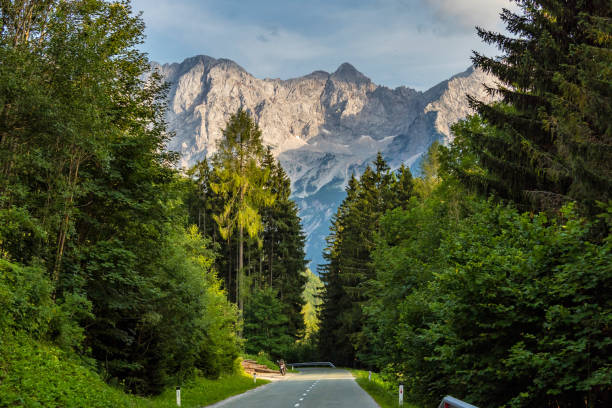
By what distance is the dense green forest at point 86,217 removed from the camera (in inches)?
437

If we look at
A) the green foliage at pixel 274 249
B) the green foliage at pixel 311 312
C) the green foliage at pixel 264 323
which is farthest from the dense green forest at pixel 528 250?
the green foliage at pixel 311 312

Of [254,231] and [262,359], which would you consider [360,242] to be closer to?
[262,359]

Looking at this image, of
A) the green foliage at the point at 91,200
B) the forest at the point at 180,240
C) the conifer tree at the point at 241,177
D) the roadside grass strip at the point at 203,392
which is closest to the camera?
the forest at the point at 180,240

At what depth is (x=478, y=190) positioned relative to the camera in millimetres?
15992

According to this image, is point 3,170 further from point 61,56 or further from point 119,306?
point 119,306

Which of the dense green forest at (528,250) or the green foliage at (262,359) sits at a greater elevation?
the dense green forest at (528,250)

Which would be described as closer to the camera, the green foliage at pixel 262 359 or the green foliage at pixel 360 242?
the green foliage at pixel 262 359

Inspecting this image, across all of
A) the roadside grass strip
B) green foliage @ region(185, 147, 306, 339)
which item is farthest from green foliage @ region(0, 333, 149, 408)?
green foliage @ region(185, 147, 306, 339)

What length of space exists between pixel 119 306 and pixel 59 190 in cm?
393

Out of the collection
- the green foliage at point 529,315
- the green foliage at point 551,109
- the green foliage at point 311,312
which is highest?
the green foliage at point 551,109

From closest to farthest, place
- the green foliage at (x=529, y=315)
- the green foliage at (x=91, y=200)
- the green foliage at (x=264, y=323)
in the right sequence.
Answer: the green foliage at (x=529, y=315), the green foliage at (x=91, y=200), the green foliage at (x=264, y=323)

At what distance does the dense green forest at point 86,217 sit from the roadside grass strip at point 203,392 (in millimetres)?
577

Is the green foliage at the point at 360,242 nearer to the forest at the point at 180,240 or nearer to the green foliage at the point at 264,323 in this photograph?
the green foliage at the point at 264,323

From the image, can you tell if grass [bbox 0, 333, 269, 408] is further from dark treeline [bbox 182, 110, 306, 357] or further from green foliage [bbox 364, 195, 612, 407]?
dark treeline [bbox 182, 110, 306, 357]
